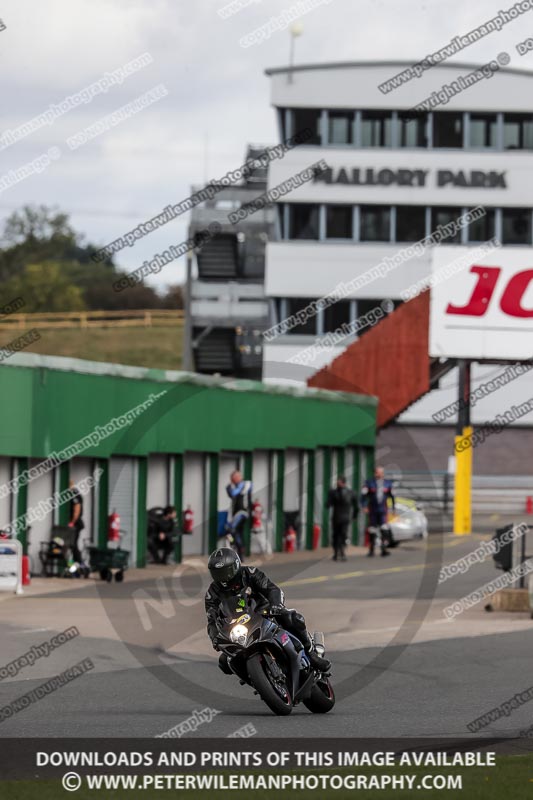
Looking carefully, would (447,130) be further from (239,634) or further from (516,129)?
(239,634)

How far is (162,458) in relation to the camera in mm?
32688

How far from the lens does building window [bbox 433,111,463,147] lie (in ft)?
228

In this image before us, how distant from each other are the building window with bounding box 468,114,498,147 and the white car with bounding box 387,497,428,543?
103ft

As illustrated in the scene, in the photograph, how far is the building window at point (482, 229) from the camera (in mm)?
70000

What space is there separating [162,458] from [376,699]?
1884 centimetres

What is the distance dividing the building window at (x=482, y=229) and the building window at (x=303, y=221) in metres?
6.79

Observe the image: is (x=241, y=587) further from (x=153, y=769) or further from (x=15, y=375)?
(x=15, y=375)

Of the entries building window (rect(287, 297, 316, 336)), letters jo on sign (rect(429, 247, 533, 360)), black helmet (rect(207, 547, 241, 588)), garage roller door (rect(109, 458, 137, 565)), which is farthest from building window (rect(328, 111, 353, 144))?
black helmet (rect(207, 547, 241, 588))

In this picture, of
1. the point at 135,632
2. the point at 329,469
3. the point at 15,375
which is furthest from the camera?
the point at 329,469

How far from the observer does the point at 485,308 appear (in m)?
42.3

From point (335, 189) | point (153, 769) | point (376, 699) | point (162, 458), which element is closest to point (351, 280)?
point (335, 189)

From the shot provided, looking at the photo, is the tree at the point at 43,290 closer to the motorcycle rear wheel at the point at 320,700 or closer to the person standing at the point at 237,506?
the person standing at the point at 237,506

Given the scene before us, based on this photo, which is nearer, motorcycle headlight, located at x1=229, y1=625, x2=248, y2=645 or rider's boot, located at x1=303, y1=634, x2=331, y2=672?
motorcycle headlight, located at x1=229, y1=625, x2=248, y2=645

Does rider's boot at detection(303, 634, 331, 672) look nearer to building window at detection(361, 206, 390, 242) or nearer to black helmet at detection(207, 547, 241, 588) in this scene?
black helmet at detection(207, 547, 241, 588)
